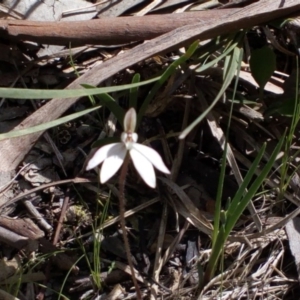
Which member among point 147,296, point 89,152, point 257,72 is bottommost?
point 147,296

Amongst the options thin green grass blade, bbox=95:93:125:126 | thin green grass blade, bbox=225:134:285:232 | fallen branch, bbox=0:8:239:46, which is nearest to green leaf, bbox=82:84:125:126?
thin green grass blade, bbox=95:93:125:126

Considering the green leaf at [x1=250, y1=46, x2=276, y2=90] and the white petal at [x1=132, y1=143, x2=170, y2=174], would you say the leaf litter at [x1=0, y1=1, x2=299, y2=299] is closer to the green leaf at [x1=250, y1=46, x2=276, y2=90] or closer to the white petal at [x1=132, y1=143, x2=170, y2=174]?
the green leaf at [x1=250, y1=46, x2=276, y2=90]

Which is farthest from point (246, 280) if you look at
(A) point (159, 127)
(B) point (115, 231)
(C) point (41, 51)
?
(C) point (41, 51)

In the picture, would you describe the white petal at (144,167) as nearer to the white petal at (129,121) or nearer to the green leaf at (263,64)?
the white petal at (129,121)

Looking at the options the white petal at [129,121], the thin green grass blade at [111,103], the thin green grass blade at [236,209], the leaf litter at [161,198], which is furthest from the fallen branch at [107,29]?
the white petal at [129,121]

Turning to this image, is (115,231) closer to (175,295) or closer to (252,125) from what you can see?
(175,295)

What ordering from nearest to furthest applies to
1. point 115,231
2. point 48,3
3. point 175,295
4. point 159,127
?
point 175,295
point 115,231
point 159,127
point 48,3

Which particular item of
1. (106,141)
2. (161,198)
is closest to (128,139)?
(106,141)

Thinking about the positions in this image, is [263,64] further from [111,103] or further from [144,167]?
[144,167]
